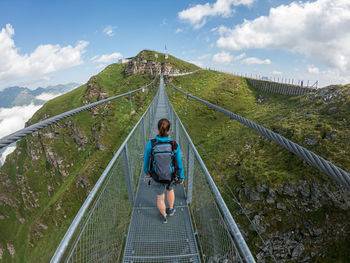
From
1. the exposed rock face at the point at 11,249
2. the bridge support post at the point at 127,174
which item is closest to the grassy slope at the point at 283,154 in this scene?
the bridge support post at the point at 127,174

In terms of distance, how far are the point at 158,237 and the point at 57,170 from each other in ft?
202

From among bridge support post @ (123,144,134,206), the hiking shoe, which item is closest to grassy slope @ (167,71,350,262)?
the hiking shoe

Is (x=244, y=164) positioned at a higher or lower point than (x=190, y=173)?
lower

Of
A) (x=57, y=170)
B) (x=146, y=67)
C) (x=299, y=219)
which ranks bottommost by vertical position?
(x=57, y=170)

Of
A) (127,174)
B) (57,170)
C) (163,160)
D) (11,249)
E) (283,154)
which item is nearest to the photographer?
(163,160)

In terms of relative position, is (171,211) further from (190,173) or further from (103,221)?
(103,221)

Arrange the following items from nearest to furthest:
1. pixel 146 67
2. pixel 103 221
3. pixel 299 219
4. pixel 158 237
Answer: pixel 103 221
pixel 158 237
pixel 299 219
pixel 146 67

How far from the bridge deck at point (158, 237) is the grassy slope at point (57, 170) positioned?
27.4m

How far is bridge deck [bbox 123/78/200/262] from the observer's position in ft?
8.07

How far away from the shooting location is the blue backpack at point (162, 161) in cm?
249

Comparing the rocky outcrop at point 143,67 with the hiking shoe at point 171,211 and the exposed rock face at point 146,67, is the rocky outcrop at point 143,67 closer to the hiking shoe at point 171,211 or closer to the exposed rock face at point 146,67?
the exposed rock face at point 146,67

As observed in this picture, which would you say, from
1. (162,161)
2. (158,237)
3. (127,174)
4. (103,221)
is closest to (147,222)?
(158,237)

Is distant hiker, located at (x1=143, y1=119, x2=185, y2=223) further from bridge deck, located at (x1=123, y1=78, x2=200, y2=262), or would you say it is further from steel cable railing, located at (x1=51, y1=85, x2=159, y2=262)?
bridge deck, located at (x1=123, y1=78, x2=200, y2=262)

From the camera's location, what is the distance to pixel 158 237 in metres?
2.73
